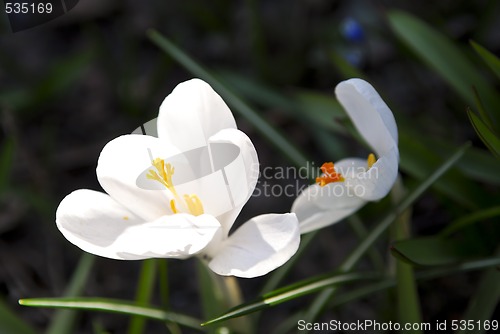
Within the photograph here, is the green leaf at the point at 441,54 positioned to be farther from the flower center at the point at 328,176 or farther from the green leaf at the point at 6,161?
the green leaf at the point at 6,161

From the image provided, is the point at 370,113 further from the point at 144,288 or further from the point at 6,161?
the point at 6,161

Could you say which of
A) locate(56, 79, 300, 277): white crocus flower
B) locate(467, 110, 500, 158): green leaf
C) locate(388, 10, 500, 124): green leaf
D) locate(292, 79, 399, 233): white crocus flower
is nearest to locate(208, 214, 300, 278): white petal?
locate(56, 79, 300, 277): white crocus flower

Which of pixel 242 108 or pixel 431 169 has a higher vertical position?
pixel 242 108

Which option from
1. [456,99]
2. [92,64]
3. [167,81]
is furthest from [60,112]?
[456,99]

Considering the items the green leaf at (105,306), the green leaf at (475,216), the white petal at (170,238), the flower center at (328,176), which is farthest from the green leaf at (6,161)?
the green leaf at (475,216)

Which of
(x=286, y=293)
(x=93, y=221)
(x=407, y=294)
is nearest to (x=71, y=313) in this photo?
(x=93, y=221)

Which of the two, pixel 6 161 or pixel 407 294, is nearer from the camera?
pixel 407 294
